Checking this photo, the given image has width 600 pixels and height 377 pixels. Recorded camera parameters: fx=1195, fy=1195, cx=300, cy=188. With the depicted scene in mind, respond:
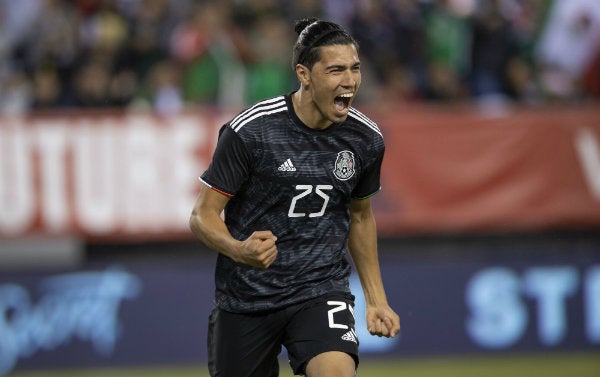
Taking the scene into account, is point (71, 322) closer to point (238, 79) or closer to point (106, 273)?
point (106, 273)

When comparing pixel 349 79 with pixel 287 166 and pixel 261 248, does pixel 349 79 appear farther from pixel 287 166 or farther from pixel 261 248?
pixel 261 248

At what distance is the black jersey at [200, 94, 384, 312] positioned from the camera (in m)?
6.02

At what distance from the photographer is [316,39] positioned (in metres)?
5.91

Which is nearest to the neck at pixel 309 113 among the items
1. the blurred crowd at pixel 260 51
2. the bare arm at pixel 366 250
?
the bare arm at pixel 366 250

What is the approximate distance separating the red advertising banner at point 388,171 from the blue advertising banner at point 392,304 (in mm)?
324

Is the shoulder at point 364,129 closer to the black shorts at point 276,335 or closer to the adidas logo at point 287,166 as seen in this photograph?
the adidas logo at point 287,166

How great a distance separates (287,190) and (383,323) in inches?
32.4

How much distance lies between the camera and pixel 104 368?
1131 centimetres

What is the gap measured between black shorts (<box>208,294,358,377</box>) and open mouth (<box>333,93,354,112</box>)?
0.98 m

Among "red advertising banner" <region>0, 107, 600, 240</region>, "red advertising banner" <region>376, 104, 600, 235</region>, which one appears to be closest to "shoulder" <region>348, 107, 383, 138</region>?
"red advertising banner" <region>0, 107, 600, 240</region>

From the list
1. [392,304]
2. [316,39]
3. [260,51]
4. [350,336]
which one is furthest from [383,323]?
[260,51]

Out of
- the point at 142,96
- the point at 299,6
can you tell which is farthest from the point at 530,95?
the point at 142,96

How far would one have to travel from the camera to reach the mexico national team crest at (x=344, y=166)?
239 inches

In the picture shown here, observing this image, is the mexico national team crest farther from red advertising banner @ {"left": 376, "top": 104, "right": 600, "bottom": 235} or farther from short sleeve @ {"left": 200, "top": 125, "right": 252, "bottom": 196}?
red advertising banner @ {"left": 376, "top": 104, "right": 600, "bottom": 235}
